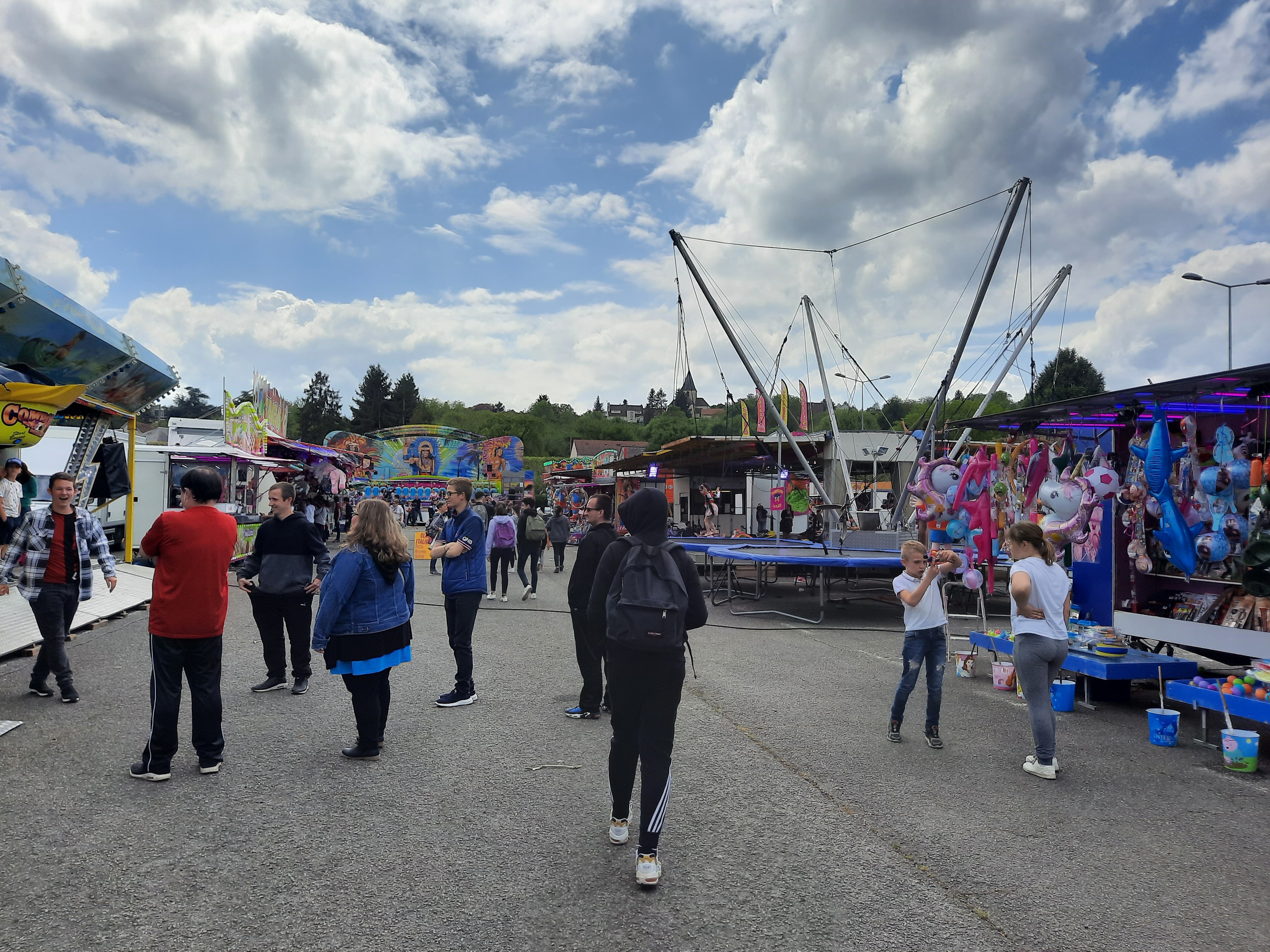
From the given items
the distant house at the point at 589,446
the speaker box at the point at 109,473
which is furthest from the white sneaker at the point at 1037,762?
the distant house at the point at 589,446

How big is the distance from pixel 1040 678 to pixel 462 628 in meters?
4.34

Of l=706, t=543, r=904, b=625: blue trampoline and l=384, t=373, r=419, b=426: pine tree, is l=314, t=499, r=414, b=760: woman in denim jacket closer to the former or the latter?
l=706, t=543, r=904, b=625: blue trampoline

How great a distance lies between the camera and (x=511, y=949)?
3094mm

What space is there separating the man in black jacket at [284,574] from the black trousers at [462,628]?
1.14 m

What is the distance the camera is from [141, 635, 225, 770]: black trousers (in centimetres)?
485

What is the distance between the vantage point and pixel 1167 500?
299 inches

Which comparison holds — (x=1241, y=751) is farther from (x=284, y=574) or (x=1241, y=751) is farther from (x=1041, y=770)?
(x=284, y=574)

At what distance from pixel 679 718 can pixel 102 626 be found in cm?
825

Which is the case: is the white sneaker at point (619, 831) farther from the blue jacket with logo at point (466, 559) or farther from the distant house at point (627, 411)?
the distant house at point (627, 411)

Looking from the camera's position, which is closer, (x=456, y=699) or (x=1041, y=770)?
(x=1041, y=770)

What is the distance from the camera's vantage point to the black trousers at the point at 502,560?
46.2ft

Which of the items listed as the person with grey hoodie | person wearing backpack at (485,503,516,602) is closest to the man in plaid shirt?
person wearing backpack at (485,503,516,602)

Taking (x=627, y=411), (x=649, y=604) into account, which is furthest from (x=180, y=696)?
(x=627, y=411)

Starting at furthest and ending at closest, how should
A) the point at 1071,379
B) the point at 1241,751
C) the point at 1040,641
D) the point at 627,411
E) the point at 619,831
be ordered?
the point at 627,411 → the point at 1071,379 → the point at 1241,751 → the point at 1040,641 → the point at 619,831
